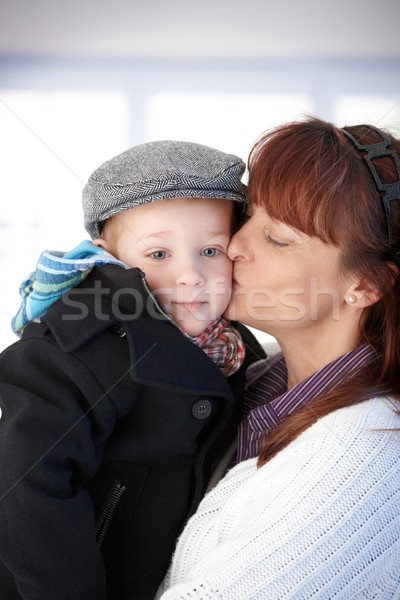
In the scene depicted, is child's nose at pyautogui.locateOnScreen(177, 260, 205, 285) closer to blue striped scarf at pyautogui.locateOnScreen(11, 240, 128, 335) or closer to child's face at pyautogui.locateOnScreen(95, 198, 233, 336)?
child's face at pyautogui.locateOnScreen(95, 198, 233, 336)

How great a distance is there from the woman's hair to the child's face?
0.18m

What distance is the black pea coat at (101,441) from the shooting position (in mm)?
1289

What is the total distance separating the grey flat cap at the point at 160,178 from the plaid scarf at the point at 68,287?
0.13 metres

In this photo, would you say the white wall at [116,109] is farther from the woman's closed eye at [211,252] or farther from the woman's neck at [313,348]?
the woman's neck at [313,348]

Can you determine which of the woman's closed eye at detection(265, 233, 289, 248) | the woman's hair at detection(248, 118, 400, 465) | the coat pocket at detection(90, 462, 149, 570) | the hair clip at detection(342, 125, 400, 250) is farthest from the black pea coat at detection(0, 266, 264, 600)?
the hair clip at detection(342, 125, 400, 250)

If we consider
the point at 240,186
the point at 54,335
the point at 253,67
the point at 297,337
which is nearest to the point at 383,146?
the point at 240,186

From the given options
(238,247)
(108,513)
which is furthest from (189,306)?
(108,513)

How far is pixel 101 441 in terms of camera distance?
1.40 m

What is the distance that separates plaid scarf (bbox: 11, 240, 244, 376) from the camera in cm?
149

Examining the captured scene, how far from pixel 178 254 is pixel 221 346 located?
28 centimetres

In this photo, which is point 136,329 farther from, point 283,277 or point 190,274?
point 283,277

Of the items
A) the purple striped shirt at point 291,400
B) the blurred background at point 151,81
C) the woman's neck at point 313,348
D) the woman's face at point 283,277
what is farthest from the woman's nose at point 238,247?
the blurred background at point 151,81

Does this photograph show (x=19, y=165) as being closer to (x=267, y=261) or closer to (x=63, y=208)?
(x=63, y=208)

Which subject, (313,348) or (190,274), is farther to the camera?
(313,348)
